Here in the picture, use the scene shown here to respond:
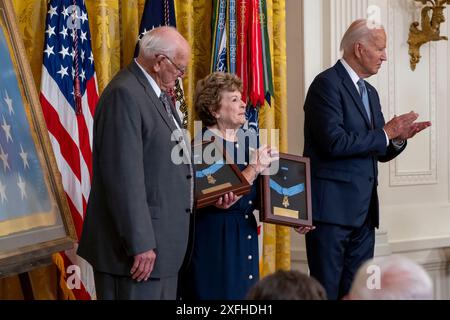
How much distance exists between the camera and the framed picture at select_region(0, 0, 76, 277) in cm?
320

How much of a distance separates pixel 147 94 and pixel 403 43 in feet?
10.4

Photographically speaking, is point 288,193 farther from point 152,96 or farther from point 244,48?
point 244,48

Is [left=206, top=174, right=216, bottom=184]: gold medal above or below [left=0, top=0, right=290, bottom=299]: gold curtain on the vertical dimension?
below

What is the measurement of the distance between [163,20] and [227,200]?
159 centimetres

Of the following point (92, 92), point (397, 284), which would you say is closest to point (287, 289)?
point (397, 284)

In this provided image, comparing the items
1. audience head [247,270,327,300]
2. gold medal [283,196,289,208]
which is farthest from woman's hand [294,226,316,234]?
audience head [247,270,327,300]

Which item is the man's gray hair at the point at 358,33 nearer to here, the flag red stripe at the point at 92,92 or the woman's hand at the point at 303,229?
the woman's hand at the point at 303,229

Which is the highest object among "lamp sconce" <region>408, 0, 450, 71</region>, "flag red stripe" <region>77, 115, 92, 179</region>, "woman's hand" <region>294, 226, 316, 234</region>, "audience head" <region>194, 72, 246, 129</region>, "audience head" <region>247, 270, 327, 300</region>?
"lamp sconce" <region>408, 0, 450, 71</region>

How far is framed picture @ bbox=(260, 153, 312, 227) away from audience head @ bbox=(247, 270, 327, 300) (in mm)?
1771

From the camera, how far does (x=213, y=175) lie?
3.48 m

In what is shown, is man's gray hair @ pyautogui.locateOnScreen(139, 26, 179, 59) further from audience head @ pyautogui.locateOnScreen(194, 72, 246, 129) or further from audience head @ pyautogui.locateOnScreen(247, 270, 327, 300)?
audience head @ pyautogui.locateOnScreen(247, 270, 327, 300)

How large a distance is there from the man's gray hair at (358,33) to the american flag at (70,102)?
1379mm

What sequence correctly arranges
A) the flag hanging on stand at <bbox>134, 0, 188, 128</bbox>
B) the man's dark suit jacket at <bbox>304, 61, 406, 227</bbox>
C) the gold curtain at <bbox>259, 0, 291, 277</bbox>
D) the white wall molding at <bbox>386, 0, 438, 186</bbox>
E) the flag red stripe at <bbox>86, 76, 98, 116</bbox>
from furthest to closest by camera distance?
1. the white wall molding at <bbox>386, 0, 438, 186</bbox>
2. the gold curtain at <bbox>259, 0, 291, 277</bbox>
3. the flag hanging on stand at <bbox>134, 0, 188, 128</bbox>
4. the flag red stripe at <bbox>86, 76, 98, 116</bbox>
5. the man's dark suit jacket at <bbox>304, 61, 406, 227</bbox>
